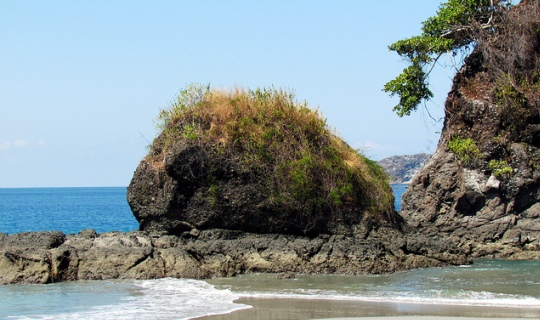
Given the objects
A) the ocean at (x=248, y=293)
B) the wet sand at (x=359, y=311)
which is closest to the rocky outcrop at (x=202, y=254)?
the ocean at (x=248, y=293)

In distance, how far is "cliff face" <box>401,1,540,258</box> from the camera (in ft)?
66.3

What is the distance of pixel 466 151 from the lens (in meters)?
21.1

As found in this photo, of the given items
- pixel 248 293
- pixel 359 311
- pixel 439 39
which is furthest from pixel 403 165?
pixel 359 311

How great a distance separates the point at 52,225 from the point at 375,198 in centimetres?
3395

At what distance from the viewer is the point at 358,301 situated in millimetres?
12906

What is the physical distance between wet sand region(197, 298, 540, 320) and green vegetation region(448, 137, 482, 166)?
9390mm

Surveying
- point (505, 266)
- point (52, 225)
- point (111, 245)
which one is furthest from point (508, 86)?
point (52, 225)

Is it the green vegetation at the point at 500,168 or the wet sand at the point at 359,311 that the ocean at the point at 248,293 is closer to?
the wet sand at the point at 359,311

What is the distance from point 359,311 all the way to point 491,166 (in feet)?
34.3

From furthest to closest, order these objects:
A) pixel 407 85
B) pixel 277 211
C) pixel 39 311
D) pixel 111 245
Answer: pixel 407 85
pixel 277 211
pixel 111 245
pixel 39 311

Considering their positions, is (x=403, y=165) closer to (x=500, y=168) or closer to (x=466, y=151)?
(x=466, y=151)

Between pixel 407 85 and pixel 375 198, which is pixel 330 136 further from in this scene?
pixel 407 85

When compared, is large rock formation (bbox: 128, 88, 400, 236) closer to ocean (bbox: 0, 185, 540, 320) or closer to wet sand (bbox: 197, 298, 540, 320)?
ocean (bbox: 0, 185, 540, 320)

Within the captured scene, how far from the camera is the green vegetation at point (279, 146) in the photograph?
17.4 meters
